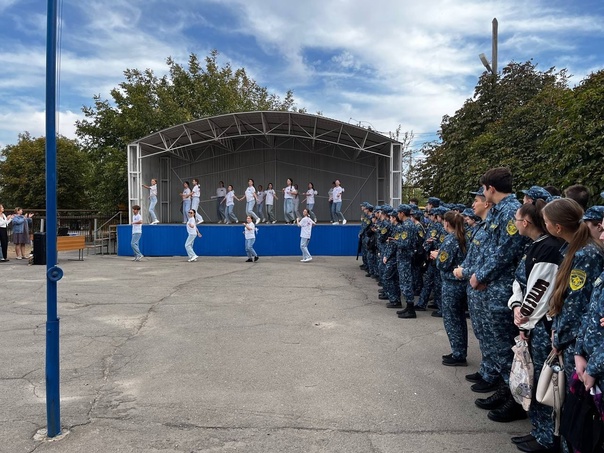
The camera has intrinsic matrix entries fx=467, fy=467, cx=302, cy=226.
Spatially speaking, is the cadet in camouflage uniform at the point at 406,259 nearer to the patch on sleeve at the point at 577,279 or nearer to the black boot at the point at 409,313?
the black boot at the point at 409,313

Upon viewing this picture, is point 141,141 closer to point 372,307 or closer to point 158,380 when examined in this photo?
point 372,307

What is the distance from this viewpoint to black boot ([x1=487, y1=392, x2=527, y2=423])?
387 centimetres

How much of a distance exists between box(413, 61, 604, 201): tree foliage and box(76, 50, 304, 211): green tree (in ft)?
45.4

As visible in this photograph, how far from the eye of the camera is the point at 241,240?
57.8ft

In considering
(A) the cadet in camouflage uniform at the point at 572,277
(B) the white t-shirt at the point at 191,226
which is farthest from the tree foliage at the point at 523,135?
(B) the white t-shirt at the point at 191,226

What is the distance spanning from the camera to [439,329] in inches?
267

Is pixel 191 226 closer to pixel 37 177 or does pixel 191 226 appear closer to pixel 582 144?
pixel 582 144

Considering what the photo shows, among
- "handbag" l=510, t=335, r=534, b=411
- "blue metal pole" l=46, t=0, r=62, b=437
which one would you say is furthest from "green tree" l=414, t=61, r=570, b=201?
"blue metal pole" l=46, t=0, r=62, b=437

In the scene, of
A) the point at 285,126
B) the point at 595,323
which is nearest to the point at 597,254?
the point at 595,323

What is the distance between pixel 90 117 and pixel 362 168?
15.6m

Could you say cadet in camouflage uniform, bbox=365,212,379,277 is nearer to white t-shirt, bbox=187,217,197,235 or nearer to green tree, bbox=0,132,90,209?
white t-shirt, bbox=187,217,197,235

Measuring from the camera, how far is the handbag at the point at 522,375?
3.25 meters

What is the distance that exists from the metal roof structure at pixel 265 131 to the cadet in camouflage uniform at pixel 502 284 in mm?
15192

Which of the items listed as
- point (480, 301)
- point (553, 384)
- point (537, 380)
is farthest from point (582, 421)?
point (480, 301)
